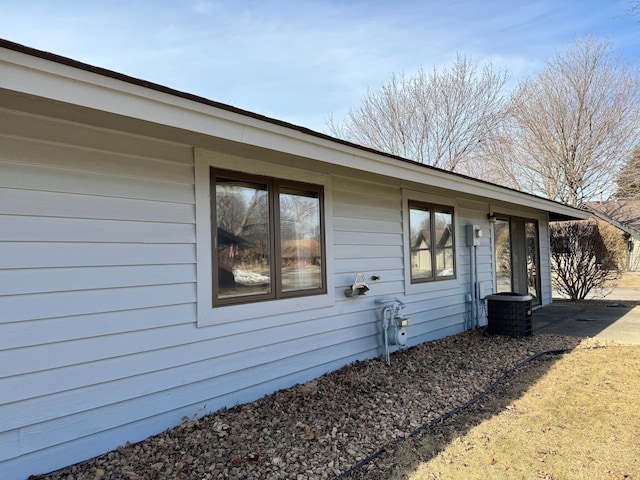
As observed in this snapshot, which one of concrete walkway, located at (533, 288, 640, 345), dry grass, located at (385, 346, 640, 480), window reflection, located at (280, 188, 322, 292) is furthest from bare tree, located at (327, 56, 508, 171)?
dry grass, located at (385, 346, 640, 480)

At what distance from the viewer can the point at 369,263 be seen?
194 inches

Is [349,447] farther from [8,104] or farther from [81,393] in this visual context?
[8,104]

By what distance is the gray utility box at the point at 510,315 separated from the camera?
20.3ft

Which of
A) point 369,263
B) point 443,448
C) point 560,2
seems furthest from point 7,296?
point 560,2

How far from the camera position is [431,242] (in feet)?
19.8

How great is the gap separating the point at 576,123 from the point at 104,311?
18474 mm

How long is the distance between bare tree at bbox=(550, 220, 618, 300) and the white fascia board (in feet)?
27.6

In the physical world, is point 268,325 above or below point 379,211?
below

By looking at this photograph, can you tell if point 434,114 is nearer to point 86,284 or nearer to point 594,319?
point 594,319

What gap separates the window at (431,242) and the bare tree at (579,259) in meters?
5.95

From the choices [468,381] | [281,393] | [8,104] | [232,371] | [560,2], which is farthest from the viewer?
[560,2]

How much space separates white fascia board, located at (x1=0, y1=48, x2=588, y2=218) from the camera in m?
2.00

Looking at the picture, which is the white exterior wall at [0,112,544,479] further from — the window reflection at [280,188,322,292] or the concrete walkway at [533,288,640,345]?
the concrete walkway at [533,288,640,345]

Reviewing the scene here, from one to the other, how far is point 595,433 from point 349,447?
6.08 feet
